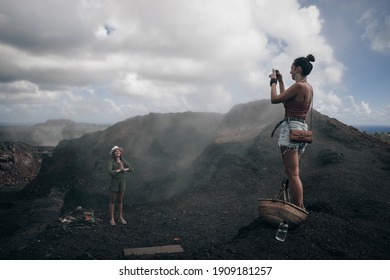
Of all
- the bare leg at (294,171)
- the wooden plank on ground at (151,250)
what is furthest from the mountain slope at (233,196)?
the bare leg at (294,171)

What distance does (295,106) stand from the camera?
4500 millimetres

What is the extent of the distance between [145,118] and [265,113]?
11.7 meters

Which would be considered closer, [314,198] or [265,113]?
[314,198]

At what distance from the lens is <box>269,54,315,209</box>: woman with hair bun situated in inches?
175

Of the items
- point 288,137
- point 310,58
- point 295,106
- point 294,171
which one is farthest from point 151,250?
point 310,58

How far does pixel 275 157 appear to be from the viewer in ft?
42.3

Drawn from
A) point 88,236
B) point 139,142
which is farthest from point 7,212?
point 88,236

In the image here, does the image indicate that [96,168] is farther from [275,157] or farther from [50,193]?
[275,157]

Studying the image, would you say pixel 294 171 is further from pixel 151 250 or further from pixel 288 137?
pixel 151 250

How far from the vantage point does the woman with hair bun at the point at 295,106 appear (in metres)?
4.43

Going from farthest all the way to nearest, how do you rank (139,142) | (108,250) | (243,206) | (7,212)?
(139,142)
(7,212)
(243,206)
(108,250)

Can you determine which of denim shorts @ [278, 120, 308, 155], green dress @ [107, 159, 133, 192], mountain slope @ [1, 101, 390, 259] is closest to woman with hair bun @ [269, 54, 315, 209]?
denim shorts @ [278, 120, 308, 155]

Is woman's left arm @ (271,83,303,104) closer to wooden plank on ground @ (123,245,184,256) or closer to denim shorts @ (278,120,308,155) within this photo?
denim shorts @ (278,120,308,155)

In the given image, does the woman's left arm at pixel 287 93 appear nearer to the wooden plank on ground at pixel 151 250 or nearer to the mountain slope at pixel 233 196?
the mountain slope at pixel 233 196
